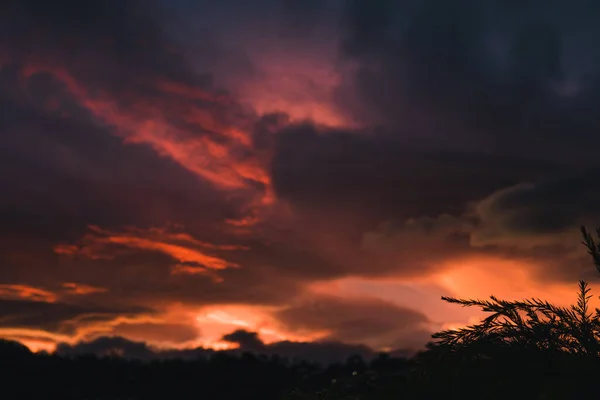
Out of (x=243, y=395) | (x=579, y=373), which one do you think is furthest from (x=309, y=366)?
(x=579, y=373)

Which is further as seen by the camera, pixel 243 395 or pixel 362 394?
pixel 243 395

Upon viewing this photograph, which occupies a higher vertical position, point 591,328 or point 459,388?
point 591,328

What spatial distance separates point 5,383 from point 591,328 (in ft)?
63.2

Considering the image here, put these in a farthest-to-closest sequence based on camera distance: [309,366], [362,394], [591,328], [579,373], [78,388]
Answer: [78,388], [309,366], [362,394], [591,328], [579,373]

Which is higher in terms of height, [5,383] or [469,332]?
[5,383]

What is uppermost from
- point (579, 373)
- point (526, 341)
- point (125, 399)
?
point (125, 399)

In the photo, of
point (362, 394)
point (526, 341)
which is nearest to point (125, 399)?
point (362, 394)

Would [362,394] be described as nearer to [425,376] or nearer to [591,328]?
[425,376]

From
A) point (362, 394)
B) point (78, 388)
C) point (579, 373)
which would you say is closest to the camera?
point (579, 373)

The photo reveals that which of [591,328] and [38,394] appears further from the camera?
A: [38,394]

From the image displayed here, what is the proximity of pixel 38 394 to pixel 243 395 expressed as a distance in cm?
635

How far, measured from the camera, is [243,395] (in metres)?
21.3

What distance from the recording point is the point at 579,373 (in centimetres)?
626

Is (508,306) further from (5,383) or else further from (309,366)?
(5,383)
